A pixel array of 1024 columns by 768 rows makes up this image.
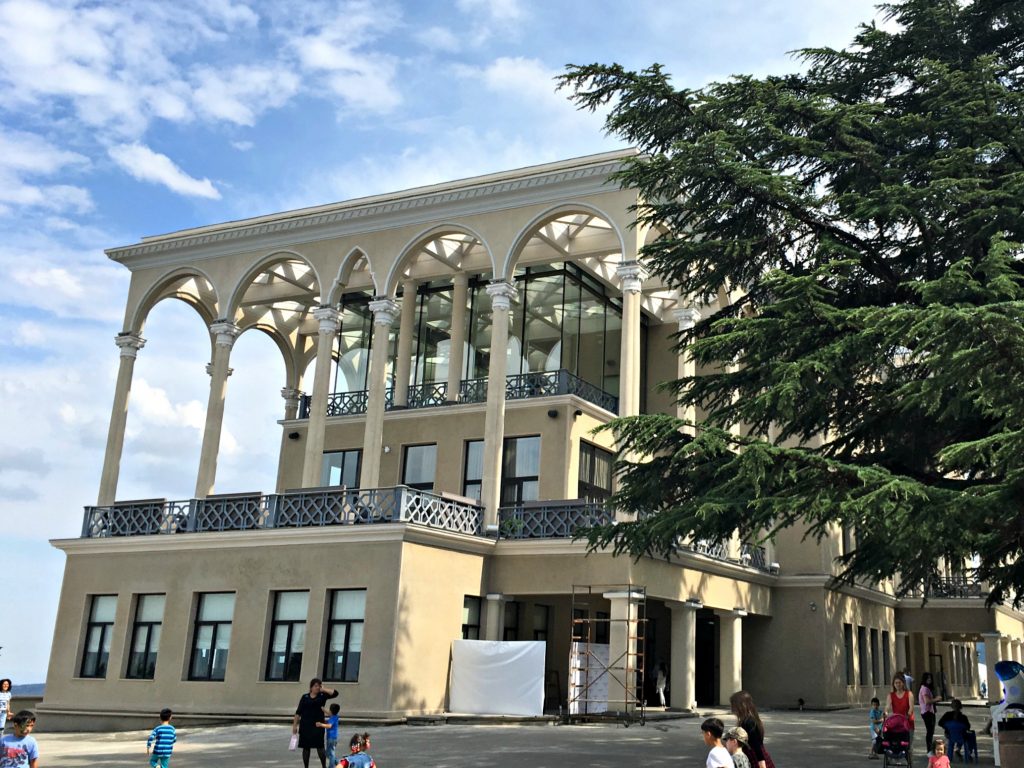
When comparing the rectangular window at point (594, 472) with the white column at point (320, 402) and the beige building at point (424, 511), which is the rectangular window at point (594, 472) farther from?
the white column at point (320, 402)

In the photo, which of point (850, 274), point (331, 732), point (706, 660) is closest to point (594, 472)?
point (706, 660)

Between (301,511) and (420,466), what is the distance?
572cm

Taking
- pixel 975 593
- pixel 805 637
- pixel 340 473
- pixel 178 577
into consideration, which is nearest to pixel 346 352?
pixel 340 473

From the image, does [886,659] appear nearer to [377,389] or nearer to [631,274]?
[631,274]

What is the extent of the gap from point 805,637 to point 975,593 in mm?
11341

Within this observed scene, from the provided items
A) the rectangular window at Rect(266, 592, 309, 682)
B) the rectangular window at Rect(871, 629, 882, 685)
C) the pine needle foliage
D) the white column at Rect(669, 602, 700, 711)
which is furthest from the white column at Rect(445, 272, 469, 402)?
the rectangular window at Rect(871, 629, 882, 685)

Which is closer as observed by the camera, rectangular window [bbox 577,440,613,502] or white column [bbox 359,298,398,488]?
white column [bbox 359,298,398,488]

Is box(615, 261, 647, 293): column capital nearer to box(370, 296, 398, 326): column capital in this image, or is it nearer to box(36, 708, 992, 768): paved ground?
box(370, 296, 398, 326): column capital

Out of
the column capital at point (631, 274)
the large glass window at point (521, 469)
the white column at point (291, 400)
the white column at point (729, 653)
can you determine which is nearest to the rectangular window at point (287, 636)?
the large glass window at point (521, 469)

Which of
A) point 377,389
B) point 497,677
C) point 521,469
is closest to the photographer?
point 497,677

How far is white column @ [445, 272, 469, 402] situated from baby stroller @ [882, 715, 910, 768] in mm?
16862

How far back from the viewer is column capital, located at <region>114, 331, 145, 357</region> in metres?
30.0

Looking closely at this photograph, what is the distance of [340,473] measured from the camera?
31.4 m

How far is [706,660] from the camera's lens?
33.2 metres
